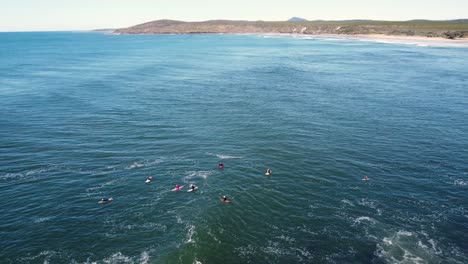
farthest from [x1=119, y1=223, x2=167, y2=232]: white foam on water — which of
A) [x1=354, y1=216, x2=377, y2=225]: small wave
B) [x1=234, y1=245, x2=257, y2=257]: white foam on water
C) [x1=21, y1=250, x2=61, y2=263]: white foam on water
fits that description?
[x1=354, y1=216, x2=377, y2=225]: small wave

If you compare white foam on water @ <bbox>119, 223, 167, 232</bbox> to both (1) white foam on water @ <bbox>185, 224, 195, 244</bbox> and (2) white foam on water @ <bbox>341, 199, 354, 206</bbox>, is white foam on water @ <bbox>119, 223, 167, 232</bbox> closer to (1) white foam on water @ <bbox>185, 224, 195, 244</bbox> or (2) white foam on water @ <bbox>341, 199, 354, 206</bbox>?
(1) white foam on water @ <bbox>185, 224, 195, 244</bbox>

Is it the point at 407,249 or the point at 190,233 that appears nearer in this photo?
the point at 407,249

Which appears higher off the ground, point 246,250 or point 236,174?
point 236,174

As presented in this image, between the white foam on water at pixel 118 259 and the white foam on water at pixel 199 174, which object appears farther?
the white foam on water at pixel 199 174

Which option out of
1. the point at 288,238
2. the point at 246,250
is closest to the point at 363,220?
the point at 288,238

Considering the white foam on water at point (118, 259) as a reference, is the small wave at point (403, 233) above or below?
above

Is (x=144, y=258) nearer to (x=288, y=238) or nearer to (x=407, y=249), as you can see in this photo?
(x=288, y=238)

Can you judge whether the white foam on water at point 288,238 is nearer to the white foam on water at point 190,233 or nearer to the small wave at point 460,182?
the white foam on water at point 190,233

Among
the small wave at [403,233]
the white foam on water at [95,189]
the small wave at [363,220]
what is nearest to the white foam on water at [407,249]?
the small wave at [403,233]

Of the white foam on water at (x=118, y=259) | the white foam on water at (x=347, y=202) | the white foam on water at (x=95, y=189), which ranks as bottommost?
the white foam on water at (x=118, y=259)
